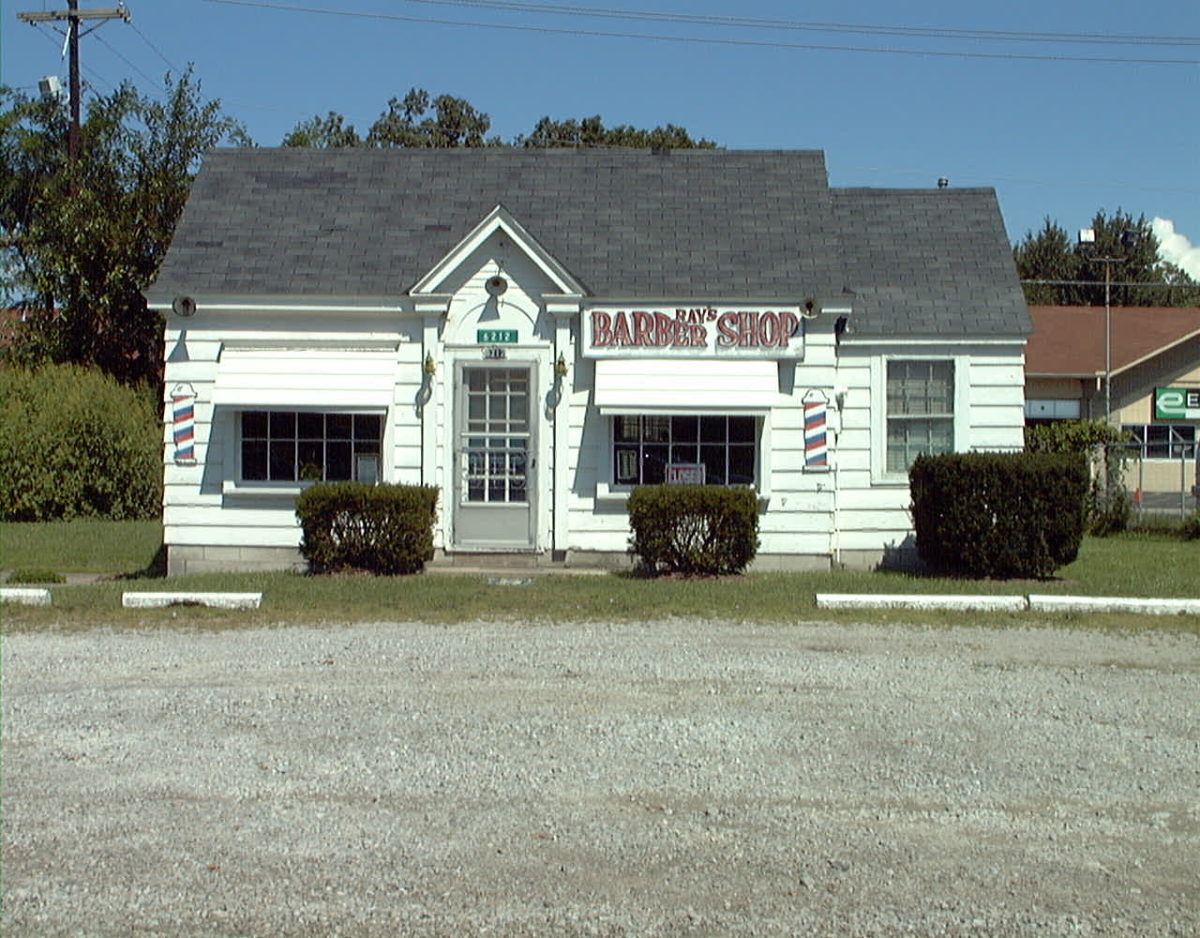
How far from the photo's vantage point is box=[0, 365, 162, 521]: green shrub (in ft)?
78.0

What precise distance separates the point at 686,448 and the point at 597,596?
3172mm

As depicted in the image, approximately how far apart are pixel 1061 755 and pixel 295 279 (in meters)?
11.1

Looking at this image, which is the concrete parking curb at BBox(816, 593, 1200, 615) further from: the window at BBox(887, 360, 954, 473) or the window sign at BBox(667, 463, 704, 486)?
the window at BBox(887, 360, 954, 473)

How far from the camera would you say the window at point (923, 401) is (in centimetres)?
1572

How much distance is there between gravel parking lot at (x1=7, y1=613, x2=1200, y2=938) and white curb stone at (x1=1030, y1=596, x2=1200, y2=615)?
237cm

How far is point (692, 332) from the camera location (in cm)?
1523

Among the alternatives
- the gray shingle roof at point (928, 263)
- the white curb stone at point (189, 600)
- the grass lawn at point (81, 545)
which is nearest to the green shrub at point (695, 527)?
the gray shingle roof at point (928, 263)

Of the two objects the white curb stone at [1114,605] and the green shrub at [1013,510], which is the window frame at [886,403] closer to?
the green shrub at [1013,510]

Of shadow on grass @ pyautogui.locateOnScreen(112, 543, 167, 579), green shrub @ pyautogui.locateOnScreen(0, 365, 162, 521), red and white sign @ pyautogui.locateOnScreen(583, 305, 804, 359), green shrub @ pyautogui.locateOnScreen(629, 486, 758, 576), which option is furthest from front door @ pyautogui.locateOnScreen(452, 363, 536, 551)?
green shrub @ pyautogui.locateOnScreen(0, 365, 162, 521)

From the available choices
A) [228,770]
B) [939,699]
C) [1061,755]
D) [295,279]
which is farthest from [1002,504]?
[228,770]

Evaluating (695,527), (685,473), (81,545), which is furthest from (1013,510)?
(81,545)

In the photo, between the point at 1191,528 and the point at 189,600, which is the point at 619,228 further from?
the point at 1191,528

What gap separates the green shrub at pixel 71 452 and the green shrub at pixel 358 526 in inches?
440

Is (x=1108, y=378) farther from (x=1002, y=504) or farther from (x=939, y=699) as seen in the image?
(x=939, y=699)
